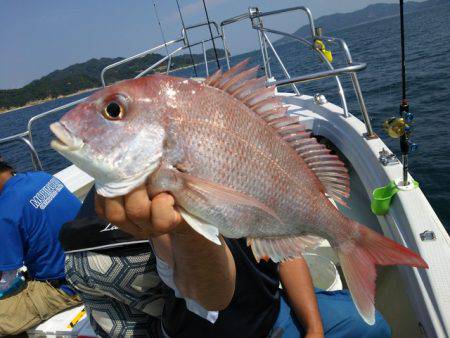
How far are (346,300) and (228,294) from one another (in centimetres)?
93

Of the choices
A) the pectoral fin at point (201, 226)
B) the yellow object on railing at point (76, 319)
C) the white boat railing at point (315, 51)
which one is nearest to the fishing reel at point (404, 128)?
the white boat railing at point (315, 51)

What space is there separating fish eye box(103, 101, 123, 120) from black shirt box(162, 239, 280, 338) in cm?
95

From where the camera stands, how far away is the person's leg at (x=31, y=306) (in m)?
2.99

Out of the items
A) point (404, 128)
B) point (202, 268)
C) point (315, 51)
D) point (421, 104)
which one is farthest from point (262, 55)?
point (421, 104)

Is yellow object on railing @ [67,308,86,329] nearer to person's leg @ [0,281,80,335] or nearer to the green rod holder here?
person's leg @ [0,281,80,335]

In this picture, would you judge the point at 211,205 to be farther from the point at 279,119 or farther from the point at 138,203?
the point at 279,119

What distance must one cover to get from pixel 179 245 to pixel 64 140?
61cm

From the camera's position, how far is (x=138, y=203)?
3.82 feet

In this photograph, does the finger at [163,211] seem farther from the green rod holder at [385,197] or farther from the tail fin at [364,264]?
the green rod holder at [385,197]

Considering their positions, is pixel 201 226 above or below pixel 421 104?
above

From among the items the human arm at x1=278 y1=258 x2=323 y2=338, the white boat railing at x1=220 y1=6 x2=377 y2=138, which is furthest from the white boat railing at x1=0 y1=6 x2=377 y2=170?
the human arm at x1=278 y1=258 x2=323 y2=338

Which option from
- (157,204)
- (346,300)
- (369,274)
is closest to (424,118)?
(346,300)

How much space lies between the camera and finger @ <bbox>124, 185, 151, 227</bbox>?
116 centimetres

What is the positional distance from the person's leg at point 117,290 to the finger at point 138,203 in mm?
777
